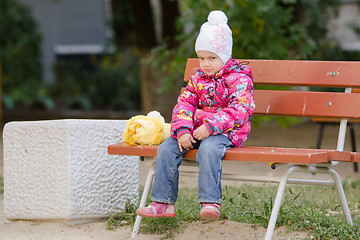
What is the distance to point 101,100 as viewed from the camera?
1816 cm

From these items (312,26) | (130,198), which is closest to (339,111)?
(130,198)

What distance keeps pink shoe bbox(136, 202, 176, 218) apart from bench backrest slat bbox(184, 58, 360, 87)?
106 centimetres

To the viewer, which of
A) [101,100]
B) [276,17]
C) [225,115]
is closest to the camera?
[225,115]

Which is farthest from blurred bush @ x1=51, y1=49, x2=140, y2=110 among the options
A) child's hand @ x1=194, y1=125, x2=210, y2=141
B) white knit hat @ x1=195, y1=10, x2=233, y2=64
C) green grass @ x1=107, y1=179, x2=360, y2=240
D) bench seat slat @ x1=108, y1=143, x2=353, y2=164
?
child's hand @ x1=194, y1=125, x2=210, y2=141

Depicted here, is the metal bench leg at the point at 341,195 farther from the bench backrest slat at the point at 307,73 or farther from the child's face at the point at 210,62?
the child's face at the point at 210,62

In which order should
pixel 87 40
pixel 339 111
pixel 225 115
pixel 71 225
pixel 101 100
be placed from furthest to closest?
pixel 87 40 → pixel 101 100 → pixel 71 225 → pixel 339 111 → pixel 225 115

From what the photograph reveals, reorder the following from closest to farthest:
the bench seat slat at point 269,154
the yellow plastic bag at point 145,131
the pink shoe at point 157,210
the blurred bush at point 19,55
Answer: the bench seat slat at point 269,154, the pink shoe at point 157,210, the yellow plastic bag at point 145,131, the blurred bush at point 19,55

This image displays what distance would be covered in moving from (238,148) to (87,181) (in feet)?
3.67

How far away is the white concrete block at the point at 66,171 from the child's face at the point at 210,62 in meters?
0.90

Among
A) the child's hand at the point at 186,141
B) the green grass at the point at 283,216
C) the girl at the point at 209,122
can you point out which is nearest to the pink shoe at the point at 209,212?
the girl at the point at 209,122

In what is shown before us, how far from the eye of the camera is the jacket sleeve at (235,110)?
3.32 m

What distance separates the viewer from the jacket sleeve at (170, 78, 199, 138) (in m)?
3.39

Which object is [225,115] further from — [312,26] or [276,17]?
[312,26]

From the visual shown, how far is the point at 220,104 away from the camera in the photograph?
3.55 metres
